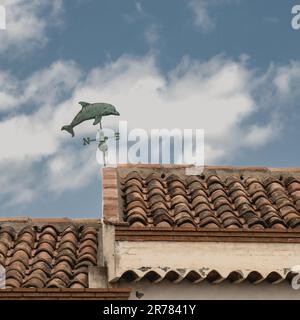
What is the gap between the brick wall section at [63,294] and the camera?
10922mm

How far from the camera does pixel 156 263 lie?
1168cm

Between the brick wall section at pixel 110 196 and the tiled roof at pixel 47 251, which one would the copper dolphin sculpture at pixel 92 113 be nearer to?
the brick wall section at pixel 110 196

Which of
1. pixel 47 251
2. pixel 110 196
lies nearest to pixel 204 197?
pixel 110 196

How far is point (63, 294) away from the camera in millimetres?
10977

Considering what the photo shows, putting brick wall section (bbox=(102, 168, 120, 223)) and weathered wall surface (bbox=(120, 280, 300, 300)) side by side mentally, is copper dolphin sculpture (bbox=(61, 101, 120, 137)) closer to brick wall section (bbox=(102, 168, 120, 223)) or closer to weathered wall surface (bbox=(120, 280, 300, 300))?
brick wall section (bbox=(102, 168, 120, 223))

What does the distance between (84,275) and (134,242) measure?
813 mm

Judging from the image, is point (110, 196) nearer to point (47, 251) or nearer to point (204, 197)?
point (47, 251)

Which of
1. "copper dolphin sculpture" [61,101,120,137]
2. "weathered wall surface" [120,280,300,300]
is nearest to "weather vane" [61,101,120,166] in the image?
"copper dolphin sculpture" [61,101,120,137]

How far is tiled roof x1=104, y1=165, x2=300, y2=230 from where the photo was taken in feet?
40.6

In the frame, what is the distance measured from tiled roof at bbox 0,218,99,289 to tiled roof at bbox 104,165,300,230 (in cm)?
81

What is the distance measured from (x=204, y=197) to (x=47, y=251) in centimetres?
232
